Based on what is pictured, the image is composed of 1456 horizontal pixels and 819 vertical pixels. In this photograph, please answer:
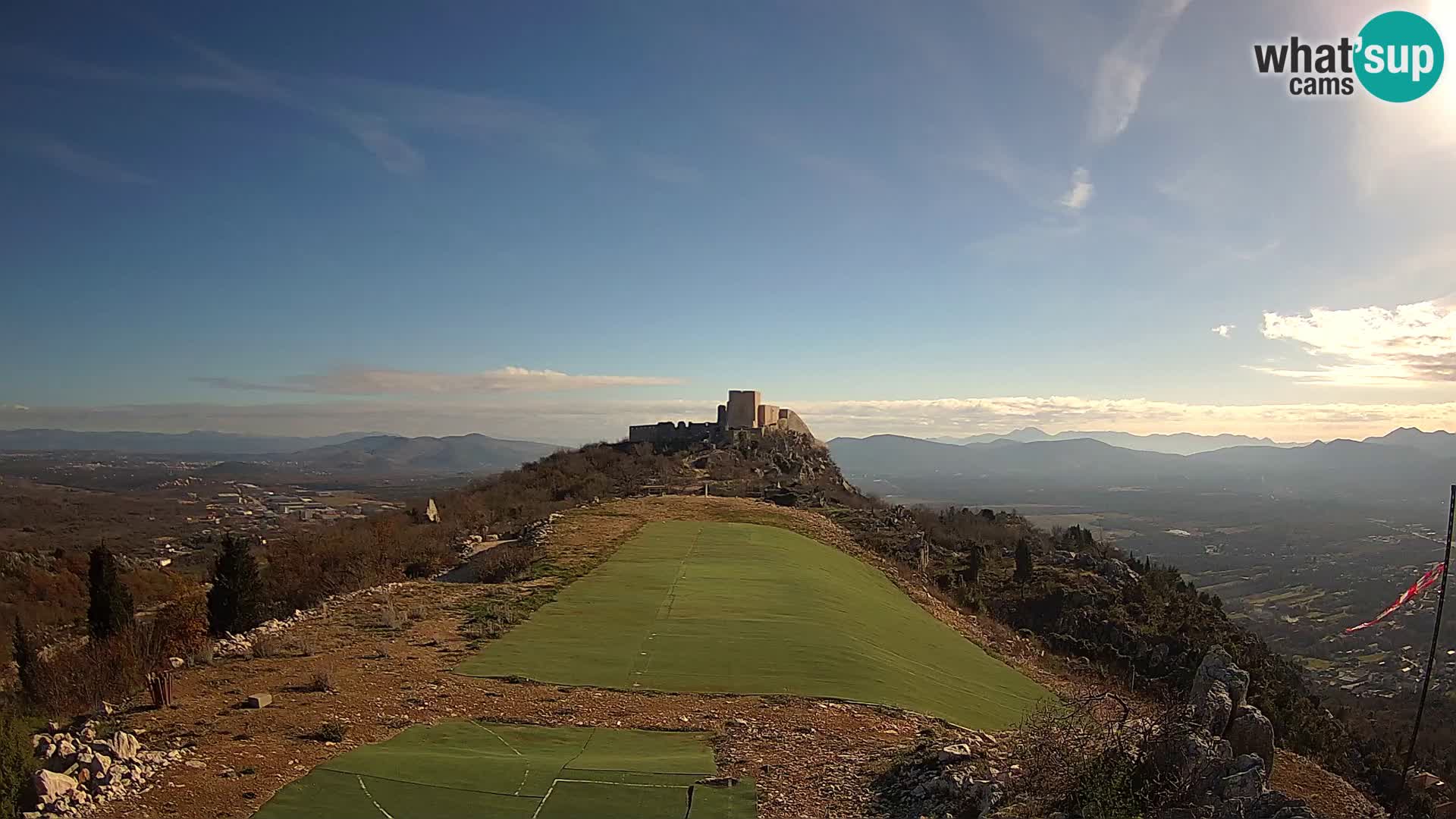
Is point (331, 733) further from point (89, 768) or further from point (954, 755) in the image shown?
point (954, 755)

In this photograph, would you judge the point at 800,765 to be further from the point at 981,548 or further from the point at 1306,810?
the point at 981,548

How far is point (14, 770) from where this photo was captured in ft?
24.1

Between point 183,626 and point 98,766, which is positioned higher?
point 98,766

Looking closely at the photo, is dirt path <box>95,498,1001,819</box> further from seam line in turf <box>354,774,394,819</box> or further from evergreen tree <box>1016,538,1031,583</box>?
evergreen tree <box>1016,538,1031,583</box>

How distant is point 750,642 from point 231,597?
14890 millimetres

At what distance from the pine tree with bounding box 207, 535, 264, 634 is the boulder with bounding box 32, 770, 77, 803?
47.2ft

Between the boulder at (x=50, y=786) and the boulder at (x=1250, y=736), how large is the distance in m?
12.7

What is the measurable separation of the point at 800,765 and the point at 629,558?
1514cm

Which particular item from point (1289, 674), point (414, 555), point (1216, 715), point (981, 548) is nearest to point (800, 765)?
point (1216, 715)

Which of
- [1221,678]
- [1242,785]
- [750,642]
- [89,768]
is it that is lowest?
[750,642]

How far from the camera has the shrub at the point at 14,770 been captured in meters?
7.13

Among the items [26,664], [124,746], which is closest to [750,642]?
[124,746]

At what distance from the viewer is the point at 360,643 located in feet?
49.6

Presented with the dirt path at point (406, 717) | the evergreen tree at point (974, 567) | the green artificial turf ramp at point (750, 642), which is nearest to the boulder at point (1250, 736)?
the dirt path at point (406, 717)
